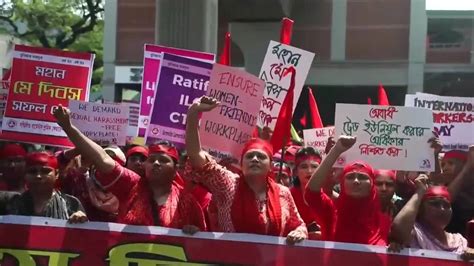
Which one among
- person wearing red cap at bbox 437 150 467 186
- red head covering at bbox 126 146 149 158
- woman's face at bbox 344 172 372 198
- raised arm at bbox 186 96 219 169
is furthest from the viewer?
person wearing red cap at bbox 437 150 467 186

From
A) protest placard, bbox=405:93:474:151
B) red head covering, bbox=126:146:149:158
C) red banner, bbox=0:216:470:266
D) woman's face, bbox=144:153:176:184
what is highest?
protest placard, bbox=405:93:474:151

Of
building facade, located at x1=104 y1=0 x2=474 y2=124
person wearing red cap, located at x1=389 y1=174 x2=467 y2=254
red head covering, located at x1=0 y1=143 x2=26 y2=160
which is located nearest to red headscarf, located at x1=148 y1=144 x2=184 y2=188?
person wearing red cap, located at x1=389 y1=174 x2=467 y2=254

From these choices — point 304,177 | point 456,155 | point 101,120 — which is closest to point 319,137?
point 456,155

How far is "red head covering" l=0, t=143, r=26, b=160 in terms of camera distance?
6.07m

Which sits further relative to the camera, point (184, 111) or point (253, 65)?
point (253, 65)

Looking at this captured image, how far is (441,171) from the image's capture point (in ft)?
20.2

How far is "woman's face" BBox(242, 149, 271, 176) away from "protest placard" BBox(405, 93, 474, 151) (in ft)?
7.85

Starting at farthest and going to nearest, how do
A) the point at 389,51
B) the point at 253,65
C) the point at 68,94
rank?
the point at 389,51 < the point at 253,65 < the point at 68,94

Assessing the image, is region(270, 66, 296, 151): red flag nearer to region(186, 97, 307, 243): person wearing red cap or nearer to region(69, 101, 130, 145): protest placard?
region(186, 97, 307, 243): person wearing red cap

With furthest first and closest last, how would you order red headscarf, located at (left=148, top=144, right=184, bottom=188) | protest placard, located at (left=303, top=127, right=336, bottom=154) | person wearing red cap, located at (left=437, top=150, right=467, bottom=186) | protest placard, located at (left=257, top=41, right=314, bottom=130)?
1. protest placard, located at (left=303, top=127, right=336, bottom=154)
2. person wearing red cap, located at (left=437, top=150, right=467, bottom=186)
3. protest placard, located at (left=257, top=41, right=314, bottom=130)
4. red headscarf, located at (left=148, top=144, right=184, bottom=188)

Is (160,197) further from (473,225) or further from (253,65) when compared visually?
(253,65)

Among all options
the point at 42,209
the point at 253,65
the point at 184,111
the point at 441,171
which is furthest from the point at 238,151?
the point at 253,65

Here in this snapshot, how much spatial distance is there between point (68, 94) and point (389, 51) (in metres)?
18.4

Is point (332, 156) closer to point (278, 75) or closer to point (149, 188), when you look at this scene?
point (149, 188)
